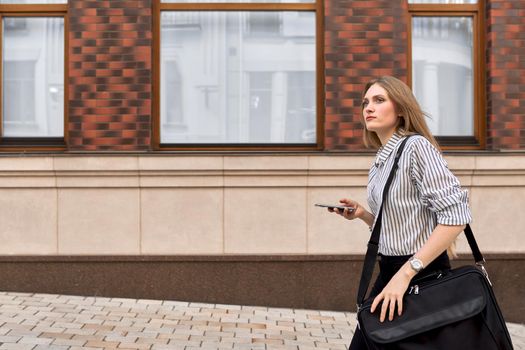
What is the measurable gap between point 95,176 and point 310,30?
2.88 metres

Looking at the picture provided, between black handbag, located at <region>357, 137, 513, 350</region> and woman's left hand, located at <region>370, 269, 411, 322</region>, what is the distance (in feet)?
0.11

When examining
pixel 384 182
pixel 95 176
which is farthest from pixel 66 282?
pixel 384 182

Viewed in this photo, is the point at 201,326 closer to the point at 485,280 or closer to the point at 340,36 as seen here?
the point at 340,36

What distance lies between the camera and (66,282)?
26.9 feet

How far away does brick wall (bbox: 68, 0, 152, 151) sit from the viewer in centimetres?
825

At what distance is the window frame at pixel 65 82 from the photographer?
852 centimetres

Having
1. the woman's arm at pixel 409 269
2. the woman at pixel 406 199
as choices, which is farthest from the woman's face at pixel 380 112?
the woman's arm at pixel 409 269

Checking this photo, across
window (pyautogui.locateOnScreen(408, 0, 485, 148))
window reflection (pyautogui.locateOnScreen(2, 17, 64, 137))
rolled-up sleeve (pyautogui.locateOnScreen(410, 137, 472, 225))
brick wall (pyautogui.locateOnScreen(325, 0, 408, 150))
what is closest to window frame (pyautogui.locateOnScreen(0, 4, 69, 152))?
window reflection (pyautogui.locateOnScreen(2, 17, 64, 137))

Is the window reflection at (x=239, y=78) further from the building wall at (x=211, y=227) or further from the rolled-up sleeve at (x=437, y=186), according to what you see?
the rolled-up sleeve at (x=437, y=186)

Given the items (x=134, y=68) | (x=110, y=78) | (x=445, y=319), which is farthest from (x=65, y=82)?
(x=445, y=319)

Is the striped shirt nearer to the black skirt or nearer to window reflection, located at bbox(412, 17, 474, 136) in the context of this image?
the black skirt

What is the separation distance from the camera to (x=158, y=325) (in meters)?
7.00

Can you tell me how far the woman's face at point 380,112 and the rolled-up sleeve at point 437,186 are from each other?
0.67ft

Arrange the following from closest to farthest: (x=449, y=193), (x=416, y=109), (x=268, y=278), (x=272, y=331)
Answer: (x=449, y=193)
(x=416, y=109)
(x=272, y=331)
(x=268, y=278)
